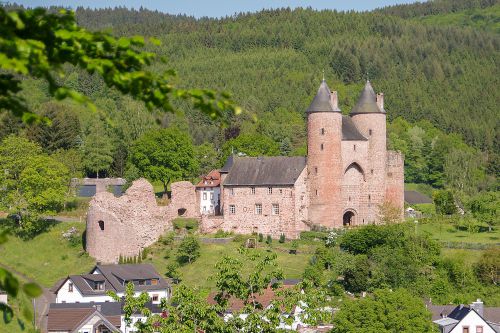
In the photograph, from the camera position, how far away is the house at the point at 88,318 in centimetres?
5028

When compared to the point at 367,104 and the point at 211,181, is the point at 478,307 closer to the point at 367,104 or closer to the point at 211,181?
the point at 367,104

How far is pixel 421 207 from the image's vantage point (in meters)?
87.6

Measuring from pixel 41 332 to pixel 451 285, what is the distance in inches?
917

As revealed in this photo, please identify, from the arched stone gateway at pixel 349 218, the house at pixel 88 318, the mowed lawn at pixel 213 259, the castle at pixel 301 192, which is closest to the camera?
the house at pixel 88 318

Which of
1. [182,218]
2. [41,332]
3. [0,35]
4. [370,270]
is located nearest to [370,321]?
[370,270]

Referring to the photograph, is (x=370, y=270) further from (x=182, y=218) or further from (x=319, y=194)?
(x=182, y=218)

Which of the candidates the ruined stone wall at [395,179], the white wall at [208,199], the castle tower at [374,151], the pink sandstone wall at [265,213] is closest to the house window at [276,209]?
the pink sandstone wall at [265,213]

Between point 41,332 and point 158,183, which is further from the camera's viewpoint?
point 158,183

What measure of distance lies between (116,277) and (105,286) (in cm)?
124

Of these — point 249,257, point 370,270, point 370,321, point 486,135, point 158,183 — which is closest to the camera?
point 249,257

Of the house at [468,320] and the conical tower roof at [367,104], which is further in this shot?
the conical tower roof at [367,104]

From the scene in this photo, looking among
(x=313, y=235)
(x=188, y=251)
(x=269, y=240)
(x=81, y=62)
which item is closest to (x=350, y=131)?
(x=313, y=235)

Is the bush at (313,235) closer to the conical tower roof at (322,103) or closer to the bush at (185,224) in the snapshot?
the bush at (185,224)

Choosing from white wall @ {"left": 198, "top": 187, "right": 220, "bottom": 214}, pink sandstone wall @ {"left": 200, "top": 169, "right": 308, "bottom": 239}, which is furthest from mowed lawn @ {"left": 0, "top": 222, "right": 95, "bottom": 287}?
white wall @ {"left": 198, "top": 187, "right": 220, "bottom": 214}
